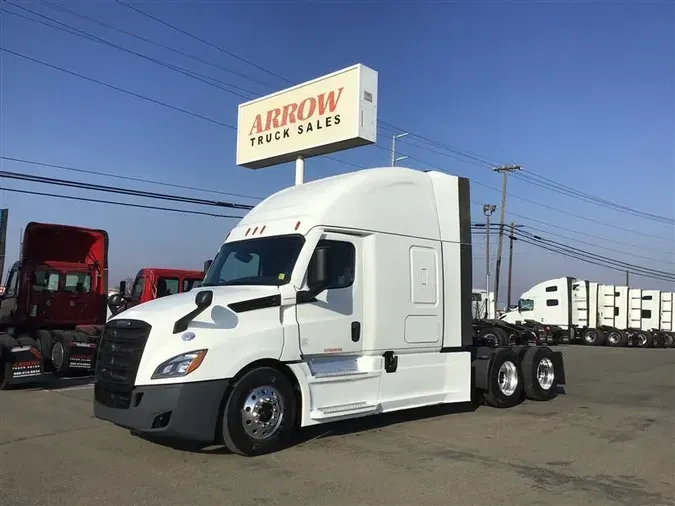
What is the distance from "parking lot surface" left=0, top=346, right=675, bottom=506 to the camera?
5.28m

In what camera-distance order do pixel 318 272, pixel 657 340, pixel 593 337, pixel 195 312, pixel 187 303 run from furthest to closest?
pixel 657 340 → pixel 593 337 → pixel 318 272 → pixel 187 303 → pixel 195 312

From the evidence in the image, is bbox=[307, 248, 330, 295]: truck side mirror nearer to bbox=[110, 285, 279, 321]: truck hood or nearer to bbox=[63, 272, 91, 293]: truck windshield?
bbox=[110, 285, 279, 321]: truck hood

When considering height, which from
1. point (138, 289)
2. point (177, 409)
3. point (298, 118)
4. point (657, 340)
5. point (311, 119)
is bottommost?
point (657, 340)

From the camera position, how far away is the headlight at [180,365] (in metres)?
6.25

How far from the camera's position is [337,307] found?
7566 mm

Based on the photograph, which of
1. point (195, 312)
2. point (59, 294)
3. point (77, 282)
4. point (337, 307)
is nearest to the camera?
point (195, 312)

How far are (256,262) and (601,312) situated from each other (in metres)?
34.3

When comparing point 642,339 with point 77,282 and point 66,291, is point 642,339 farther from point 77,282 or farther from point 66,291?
point 66,291

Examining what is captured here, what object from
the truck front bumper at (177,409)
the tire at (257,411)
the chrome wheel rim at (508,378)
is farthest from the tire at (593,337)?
the truck front bumper at (177,409)

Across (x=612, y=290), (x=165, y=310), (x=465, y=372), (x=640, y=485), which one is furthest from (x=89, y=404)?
(x=612, y=290)

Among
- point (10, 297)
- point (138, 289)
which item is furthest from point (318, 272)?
point (10, 297)

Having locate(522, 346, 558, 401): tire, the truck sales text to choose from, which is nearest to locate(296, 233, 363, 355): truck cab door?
locate(522, 346, 558, 401): tire

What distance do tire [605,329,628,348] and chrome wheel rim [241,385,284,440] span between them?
34.0 meters

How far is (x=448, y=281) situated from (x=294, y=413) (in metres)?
3.34
